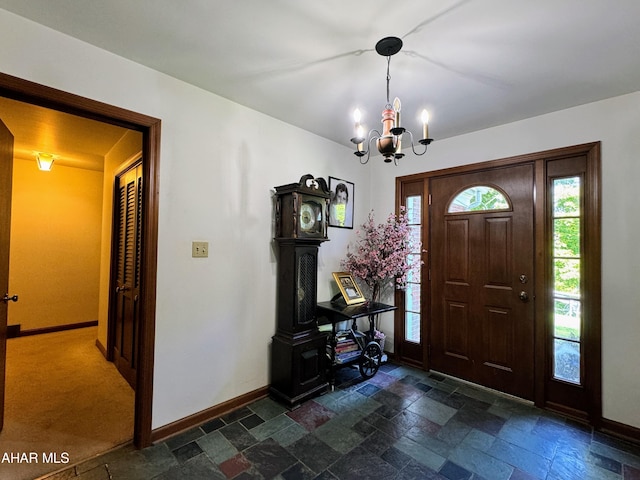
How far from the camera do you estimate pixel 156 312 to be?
196 centimetres

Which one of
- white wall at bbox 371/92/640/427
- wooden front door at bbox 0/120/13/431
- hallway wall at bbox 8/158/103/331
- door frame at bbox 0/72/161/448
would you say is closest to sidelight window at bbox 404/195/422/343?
white wall at bbox 371/92/640/427

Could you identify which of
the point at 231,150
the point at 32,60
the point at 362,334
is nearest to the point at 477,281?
the point at 362,334

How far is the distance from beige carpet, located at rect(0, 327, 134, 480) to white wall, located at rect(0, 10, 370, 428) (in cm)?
50

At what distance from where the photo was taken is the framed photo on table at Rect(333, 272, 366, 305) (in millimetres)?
2971

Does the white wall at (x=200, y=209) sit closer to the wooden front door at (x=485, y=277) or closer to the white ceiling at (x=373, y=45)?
the white ceiling at (x=373, y=45)

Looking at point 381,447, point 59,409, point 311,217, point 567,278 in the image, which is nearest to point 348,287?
point 311,217

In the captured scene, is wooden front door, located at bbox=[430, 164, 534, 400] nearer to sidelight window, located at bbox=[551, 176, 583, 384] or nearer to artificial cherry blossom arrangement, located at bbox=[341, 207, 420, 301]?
sidelight window, located at bbox=[551, 176, 583, 384]

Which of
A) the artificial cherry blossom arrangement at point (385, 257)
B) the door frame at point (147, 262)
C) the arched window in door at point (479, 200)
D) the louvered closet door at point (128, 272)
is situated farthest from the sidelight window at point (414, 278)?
the louvered closet door at point (128, 272)

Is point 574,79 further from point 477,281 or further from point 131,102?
point 131,102

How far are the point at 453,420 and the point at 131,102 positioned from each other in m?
3.16

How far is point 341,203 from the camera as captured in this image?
10.8ft

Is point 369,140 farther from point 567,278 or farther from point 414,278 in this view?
point 567,278

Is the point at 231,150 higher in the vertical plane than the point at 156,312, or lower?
higher

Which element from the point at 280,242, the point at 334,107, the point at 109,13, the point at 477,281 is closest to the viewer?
the point at 109,13
